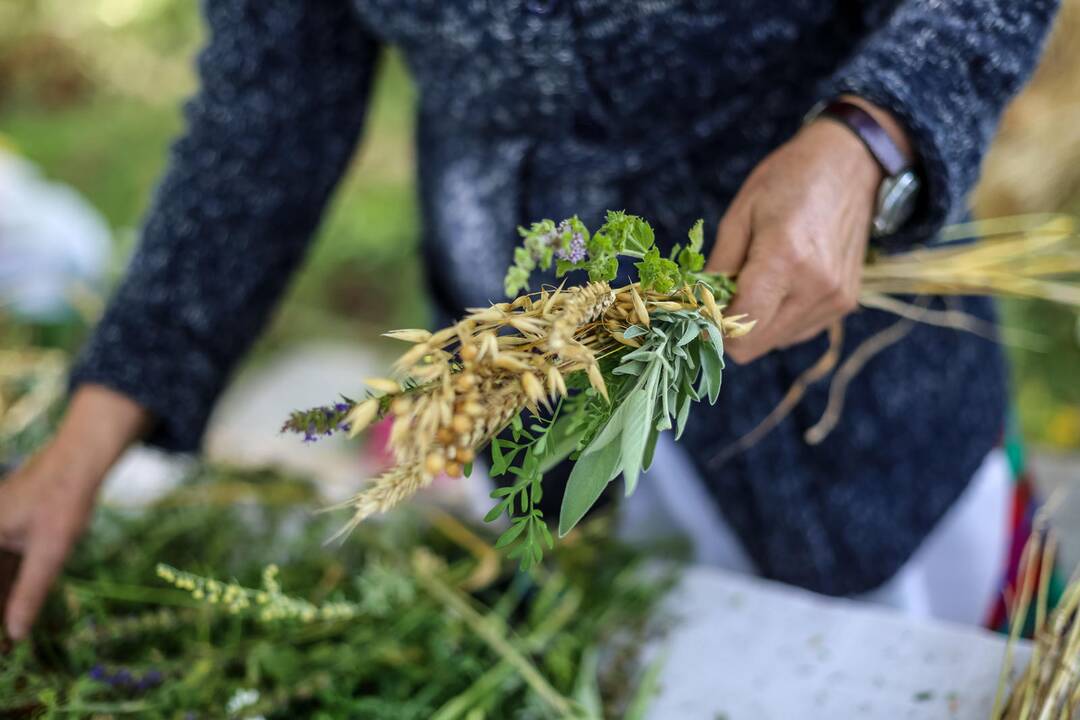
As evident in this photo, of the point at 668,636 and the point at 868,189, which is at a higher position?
the point at 868,189

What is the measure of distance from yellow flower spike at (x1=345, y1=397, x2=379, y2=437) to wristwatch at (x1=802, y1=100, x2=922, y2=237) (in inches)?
16.0

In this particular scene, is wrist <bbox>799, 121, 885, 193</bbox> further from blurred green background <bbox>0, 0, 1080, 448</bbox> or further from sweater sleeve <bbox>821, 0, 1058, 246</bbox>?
blurred green background <bbox>0, 0, 1080, 448</bbox>

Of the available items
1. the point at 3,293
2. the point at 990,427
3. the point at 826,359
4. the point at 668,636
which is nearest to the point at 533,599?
the point at 668,636

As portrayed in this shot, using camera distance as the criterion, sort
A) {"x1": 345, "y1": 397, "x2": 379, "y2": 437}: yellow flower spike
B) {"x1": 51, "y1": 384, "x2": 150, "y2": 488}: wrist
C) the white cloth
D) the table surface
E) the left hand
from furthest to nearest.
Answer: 1. the white cloth
2. {"x1": 51, "y1": 384, "x2": 150, "y2": 488}: wrist
3. the table surface
4. the left hand
5. {"x1": 345, "y1": 397, "x2": 379, "y2": 437}: yellow flower spike

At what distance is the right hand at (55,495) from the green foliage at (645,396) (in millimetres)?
604

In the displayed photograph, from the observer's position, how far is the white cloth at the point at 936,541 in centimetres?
98

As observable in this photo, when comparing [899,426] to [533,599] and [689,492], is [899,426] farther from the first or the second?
[533,599]

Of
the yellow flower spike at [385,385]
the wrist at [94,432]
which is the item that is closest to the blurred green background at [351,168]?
the wrist at [94,432]

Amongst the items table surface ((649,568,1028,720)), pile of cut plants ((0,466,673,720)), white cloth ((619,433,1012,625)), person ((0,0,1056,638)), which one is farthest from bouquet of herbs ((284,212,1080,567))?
white cloth ((619,433,1012,625))

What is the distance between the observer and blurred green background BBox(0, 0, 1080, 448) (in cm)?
223

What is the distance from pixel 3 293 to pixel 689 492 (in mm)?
1715

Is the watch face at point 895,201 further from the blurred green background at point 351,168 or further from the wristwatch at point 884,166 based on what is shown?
the blurred green background at point 351,168

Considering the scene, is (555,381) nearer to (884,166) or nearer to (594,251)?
(594,251)

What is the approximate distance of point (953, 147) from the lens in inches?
23.5
